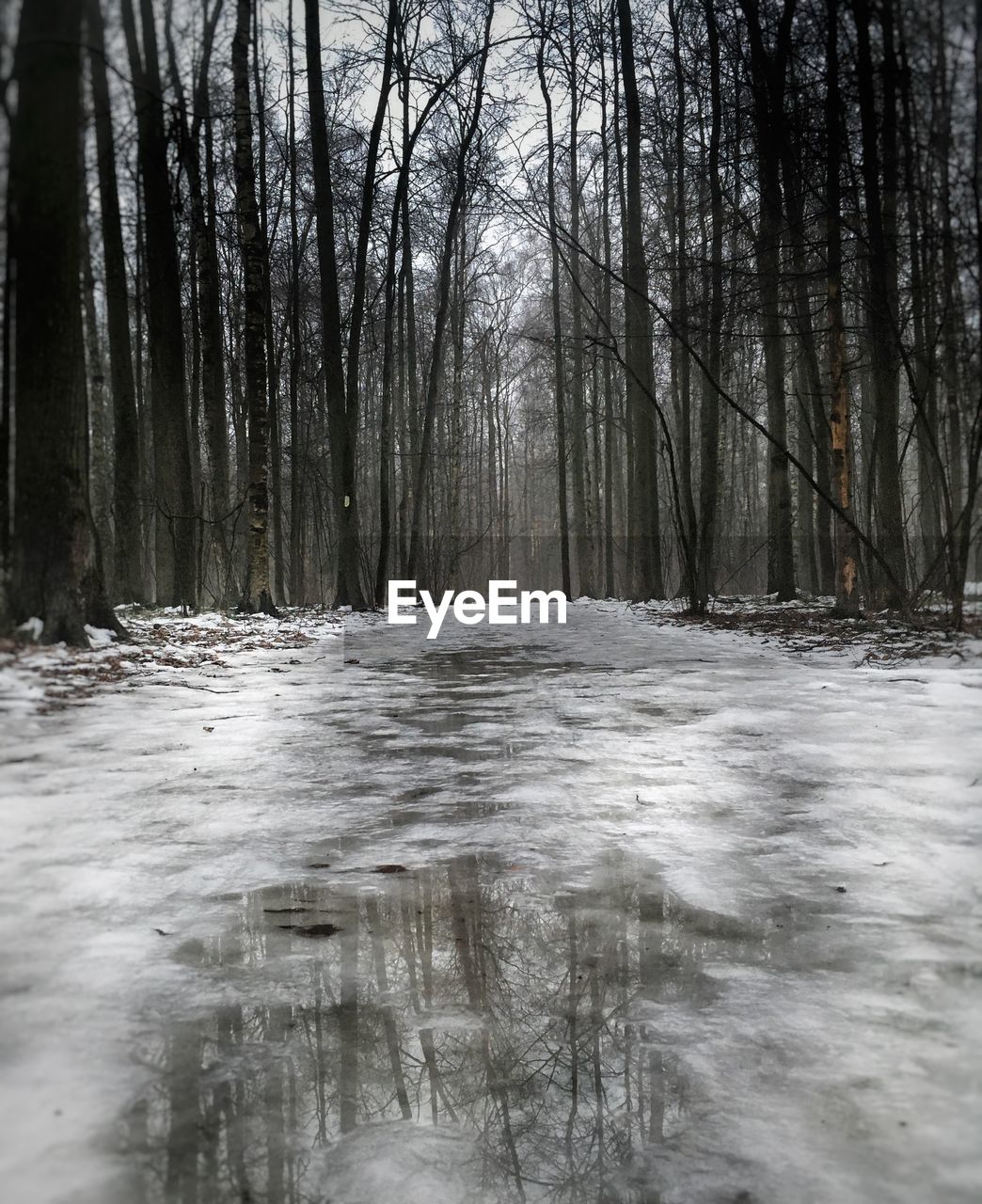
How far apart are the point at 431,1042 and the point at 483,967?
0.31 meters

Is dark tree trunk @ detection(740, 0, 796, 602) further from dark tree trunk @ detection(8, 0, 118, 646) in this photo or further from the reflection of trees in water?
the reflection of trees in water

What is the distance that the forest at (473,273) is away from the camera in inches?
76.6

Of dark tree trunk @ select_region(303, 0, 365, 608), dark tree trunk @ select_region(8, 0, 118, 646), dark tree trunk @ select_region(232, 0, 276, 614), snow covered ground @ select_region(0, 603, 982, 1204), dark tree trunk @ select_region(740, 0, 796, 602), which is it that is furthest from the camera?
dark tree trunk @ select_region(303, 0, 365, 608)

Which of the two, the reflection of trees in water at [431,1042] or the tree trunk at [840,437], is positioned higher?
the tree trunk at [840,437]

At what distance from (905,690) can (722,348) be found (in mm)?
9832

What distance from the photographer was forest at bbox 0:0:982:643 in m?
1.95

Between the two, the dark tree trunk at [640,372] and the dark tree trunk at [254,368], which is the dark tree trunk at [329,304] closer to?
the dark tree trunk at [254,368]

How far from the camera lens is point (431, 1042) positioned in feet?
5.23

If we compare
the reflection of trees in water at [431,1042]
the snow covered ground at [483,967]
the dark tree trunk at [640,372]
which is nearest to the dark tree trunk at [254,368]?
the dark tree trunk at [640,372]

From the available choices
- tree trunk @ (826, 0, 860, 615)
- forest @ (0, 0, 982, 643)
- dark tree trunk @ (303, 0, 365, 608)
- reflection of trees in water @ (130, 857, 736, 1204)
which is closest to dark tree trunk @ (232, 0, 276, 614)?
forest @ (0, 0, 982, 643)

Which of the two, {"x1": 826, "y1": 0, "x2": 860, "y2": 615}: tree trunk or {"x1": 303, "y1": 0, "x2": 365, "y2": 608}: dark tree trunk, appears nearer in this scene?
{"x1": 826, "y1": 0, "x2": 860, "y2": 615}: tree trunk

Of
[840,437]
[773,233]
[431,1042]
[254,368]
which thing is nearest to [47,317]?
[431,1042]

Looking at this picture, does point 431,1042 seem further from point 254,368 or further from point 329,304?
point 329,304

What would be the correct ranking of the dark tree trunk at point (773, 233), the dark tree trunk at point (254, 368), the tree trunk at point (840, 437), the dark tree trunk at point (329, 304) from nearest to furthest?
the dark tree trunk at point (773, 233) → the tree trunk at point (840, 437) → the dark tree trunk at point (254, 368) → the dark tree trunk at point (329, 304)
